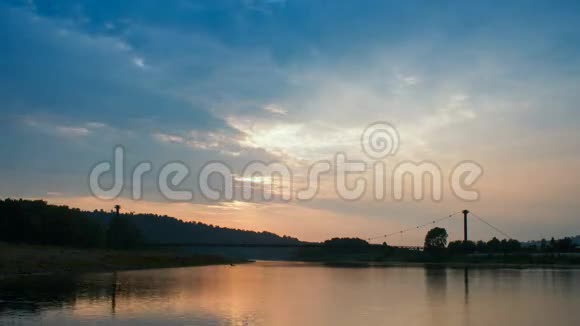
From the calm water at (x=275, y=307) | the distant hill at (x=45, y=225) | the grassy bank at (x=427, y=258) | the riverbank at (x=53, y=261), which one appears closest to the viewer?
the calm water at (x=275, y=307)

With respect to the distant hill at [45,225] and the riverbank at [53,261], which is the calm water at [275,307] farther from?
the distant hill at [45,225]

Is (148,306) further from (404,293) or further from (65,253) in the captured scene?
(65,253)

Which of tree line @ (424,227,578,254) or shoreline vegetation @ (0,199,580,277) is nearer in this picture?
shoreline vegetation @ (0,199,580,277)

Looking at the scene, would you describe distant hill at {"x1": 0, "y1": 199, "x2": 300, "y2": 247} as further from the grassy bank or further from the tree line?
the tree line

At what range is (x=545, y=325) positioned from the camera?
2170 cm

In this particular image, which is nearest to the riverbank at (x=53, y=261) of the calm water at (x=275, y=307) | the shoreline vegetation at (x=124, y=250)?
the shoreline vegetation at (x=124, y=250)

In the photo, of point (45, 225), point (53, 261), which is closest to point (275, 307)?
point (53, 261)

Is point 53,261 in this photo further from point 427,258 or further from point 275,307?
point 427,258

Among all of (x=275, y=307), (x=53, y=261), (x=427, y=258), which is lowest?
(x=427, y=258)

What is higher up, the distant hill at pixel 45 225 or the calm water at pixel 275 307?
the distant hill at pixel 45 225

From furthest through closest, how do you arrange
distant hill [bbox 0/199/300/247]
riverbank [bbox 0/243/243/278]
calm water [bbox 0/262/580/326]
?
distant hill [bbox 0/199/300/247] < riverbank [bbox 0/243/243/278] < calm water [bbox 0/262/580/326]

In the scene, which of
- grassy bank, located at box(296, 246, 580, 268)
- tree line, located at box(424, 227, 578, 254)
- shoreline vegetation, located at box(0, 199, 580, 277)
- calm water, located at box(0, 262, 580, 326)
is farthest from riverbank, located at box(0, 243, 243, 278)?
tree line, located at box(424, 227, 578, 254)

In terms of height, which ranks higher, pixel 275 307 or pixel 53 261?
pixel 53 261

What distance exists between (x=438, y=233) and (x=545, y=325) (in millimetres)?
114943
